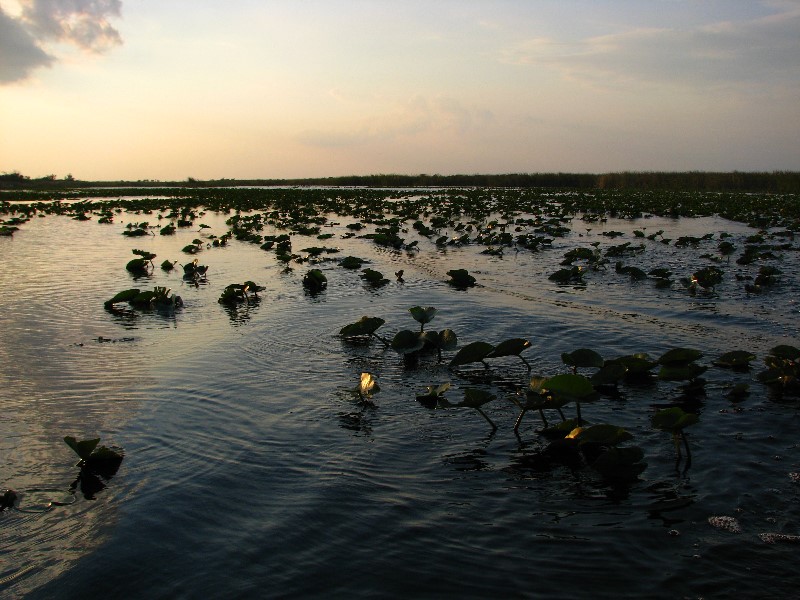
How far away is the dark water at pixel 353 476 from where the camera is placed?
9.09 ft

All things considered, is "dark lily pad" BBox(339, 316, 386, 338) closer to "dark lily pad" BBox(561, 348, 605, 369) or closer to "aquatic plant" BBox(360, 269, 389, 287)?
"dark lily pad" BBox(561, 348, 605, 369)

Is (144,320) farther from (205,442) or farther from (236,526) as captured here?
(236,526)

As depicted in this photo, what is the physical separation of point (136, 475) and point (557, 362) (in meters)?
4.11

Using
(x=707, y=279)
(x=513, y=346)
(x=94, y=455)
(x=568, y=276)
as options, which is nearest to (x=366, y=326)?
(x=513, y=346)

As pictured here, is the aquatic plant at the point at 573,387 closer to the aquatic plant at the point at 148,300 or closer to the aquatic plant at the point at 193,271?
the aquatic plant at the point at 148,300

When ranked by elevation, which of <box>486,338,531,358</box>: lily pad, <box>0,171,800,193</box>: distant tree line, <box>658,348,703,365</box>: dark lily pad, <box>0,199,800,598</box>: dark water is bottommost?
<box>0,199,800,598</box>: dark water

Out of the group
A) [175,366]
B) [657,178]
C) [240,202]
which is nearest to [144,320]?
[175,366]

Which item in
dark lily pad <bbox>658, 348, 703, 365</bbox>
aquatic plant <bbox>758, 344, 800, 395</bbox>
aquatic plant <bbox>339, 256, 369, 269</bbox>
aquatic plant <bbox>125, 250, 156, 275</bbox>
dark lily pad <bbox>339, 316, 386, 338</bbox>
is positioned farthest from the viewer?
aquatic plant <bbox>339, 256, 369, 269</bbox>

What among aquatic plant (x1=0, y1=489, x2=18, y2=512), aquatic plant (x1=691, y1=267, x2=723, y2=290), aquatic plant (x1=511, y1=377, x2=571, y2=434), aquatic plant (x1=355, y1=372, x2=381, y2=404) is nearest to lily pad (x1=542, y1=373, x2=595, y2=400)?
aquatic plant (x1=511, y1=377, x2=571, y2=434)

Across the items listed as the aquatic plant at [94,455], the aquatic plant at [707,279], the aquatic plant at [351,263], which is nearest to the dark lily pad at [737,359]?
the aquatic plant at [707,279]

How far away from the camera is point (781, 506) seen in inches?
130

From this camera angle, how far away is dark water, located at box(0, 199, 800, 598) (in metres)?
2.77

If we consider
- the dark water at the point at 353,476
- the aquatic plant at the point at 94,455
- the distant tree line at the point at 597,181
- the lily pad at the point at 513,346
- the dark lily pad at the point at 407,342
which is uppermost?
the distant tree line at the point at 597,181

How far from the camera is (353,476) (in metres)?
3.69
